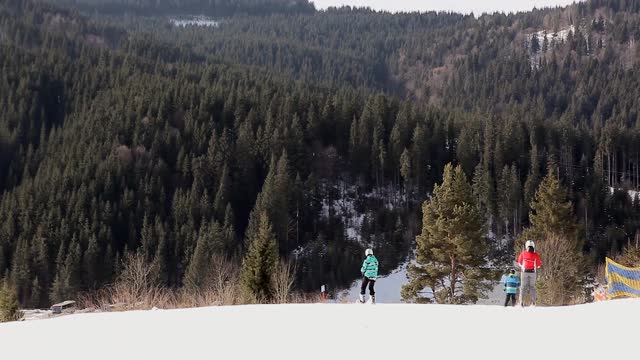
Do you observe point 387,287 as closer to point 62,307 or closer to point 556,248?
point 62,307

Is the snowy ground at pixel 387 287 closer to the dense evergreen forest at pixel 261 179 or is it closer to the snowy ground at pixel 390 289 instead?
the snowy ground at pixel 390 289

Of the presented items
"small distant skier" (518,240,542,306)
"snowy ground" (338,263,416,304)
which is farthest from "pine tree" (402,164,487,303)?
"snowy ground" (338,263,416,304)

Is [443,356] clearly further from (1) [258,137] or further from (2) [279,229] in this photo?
(1) [258,137]

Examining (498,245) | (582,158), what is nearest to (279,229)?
(498,245)

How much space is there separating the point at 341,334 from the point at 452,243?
1083 inches

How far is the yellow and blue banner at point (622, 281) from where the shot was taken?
1110 inches

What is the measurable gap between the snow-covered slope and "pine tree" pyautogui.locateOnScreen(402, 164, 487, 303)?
73.1 ft

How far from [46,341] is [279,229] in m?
74.8

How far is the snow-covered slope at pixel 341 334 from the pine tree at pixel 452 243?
73.1ft

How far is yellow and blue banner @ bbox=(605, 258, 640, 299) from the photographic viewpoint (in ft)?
92.5

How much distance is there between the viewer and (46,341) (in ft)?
63.5

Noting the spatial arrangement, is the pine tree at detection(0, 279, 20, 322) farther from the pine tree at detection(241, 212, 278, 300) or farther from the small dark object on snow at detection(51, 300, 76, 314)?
the small dark object on snow at detection(51, 300, 76, 314)

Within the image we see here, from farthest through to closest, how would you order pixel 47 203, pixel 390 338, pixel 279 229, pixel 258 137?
1. pixel 258 137
2. pixel 47 203
3. pixel 279 229
4. pixel 390 338

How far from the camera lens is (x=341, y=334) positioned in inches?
747
